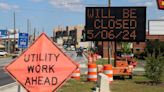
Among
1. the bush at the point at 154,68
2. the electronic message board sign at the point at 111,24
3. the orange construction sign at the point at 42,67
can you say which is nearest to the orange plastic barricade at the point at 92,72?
the electronic message board sign at the point at 111,24

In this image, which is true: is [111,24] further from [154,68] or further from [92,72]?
[154,68]

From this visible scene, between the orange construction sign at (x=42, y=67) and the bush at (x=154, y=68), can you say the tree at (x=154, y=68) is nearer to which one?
the bush at (x=154, y=68)

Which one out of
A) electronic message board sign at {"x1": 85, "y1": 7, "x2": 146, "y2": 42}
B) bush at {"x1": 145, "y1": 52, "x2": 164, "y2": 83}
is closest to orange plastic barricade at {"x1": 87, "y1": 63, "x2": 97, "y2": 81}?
electronic message board sign at {"x1": 85, "y1": 7, "x2": 146, "y2": 42}

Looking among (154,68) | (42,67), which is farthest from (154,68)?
(42,67)

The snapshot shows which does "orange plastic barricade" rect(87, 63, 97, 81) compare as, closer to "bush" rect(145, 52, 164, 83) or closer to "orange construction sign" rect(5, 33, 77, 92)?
"bush" rect(145, 52, 164, 83)

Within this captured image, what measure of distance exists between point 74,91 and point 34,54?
34.7ft

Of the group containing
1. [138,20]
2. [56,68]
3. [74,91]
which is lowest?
[74,91]

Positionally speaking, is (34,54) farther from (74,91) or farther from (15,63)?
(74,91)

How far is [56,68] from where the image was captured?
9.90 meters

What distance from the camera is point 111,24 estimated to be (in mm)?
26828

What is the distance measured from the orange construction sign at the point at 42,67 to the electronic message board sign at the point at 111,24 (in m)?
16.5

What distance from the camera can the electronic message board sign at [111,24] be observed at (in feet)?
87.2

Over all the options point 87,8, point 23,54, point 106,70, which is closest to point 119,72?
point 106,70

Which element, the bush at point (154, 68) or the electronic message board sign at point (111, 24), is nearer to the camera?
the bush at point (154, 68)
